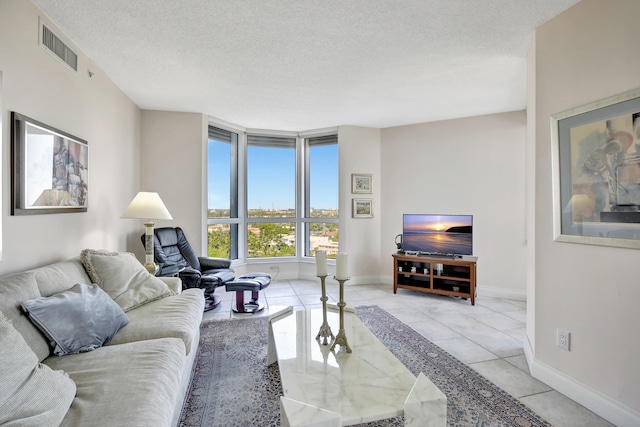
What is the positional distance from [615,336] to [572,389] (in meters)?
0.48

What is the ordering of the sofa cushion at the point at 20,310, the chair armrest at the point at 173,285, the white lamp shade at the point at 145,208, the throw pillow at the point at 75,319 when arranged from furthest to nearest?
the white lamp shade at the point at 145,208 → the chair armrest at the point at 173,285 → the throw pillow at the point at 75,319 → the sofa cushion at the point at 20,310

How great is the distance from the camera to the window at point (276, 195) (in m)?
5.03

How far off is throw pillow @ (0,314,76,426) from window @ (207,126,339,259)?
145 inches

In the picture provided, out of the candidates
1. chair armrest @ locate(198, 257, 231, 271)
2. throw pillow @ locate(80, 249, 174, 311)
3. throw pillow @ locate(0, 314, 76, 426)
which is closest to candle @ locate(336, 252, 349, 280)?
throw pillow @ locate(0, 314, 76, 426)

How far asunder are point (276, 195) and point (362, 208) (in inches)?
60.3

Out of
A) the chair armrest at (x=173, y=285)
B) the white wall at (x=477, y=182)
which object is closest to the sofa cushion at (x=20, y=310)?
the chair armrest at (x=173, y=285)

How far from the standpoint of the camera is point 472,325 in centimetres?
322

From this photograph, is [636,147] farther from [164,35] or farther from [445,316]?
[164,35]

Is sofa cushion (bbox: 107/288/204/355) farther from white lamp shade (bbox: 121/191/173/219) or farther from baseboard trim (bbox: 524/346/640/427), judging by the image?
baseboard trim (bbox: 524/346/640/427)

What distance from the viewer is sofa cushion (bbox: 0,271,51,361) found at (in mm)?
1400

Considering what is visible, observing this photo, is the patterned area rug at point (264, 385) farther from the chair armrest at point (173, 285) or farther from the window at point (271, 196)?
the window at point (271, 196)

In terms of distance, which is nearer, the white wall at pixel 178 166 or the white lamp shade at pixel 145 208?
the white lamp shade at pixel 145 208

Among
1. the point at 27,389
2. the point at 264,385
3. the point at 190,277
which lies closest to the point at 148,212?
the point at 190,277

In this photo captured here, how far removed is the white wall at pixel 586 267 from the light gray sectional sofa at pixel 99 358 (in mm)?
2392
